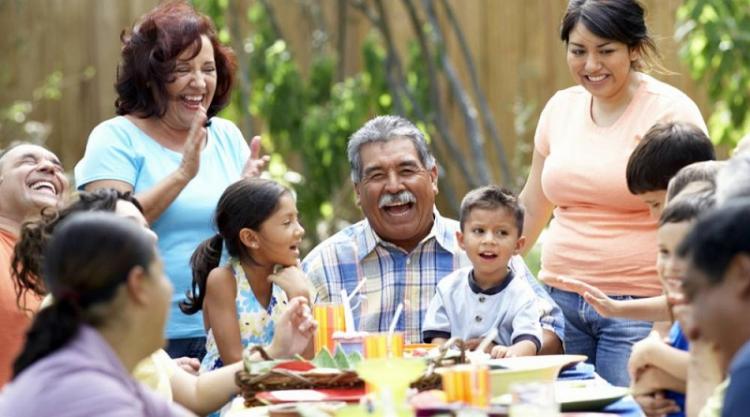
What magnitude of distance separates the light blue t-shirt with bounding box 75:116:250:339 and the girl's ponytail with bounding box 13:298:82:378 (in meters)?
1.82

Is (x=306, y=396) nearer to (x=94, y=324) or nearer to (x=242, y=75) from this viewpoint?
(x=94, y=324)

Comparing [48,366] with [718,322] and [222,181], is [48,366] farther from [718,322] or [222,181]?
[222,181]

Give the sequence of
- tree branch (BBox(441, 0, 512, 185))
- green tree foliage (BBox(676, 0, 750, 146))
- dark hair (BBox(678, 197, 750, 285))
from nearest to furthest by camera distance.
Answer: dark hair (BBox(678, 197, 750, 285)) → green tree foliage (BBox(676, 0, 750, 146)) → tree branch (BBox(441, 0, 512, 185))

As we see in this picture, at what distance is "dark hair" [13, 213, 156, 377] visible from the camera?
7.52 ft

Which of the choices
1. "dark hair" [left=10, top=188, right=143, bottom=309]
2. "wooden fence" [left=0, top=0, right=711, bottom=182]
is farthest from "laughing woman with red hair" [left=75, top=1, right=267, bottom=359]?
"wooden fence" [left=0, top=0, right=711, bottom=182]

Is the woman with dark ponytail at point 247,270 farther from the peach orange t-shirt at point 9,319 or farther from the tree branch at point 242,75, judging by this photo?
the tree branch at point 242,75

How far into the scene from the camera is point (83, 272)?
2293mm

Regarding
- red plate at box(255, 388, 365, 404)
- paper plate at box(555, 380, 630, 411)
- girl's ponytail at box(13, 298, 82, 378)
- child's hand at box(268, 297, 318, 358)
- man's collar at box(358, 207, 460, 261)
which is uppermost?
girl's ponytail at box(13, 298, 82, 378)

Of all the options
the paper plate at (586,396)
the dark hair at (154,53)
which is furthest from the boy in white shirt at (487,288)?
the dark hair at (154,53)

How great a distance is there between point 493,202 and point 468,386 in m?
1.31

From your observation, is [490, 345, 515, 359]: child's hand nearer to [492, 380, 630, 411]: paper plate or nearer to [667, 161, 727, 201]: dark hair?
[492, 380, 630, 411]: paper plate

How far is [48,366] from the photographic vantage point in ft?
7.39

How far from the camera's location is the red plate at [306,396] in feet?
9.89

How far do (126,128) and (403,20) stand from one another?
3.90 meters
